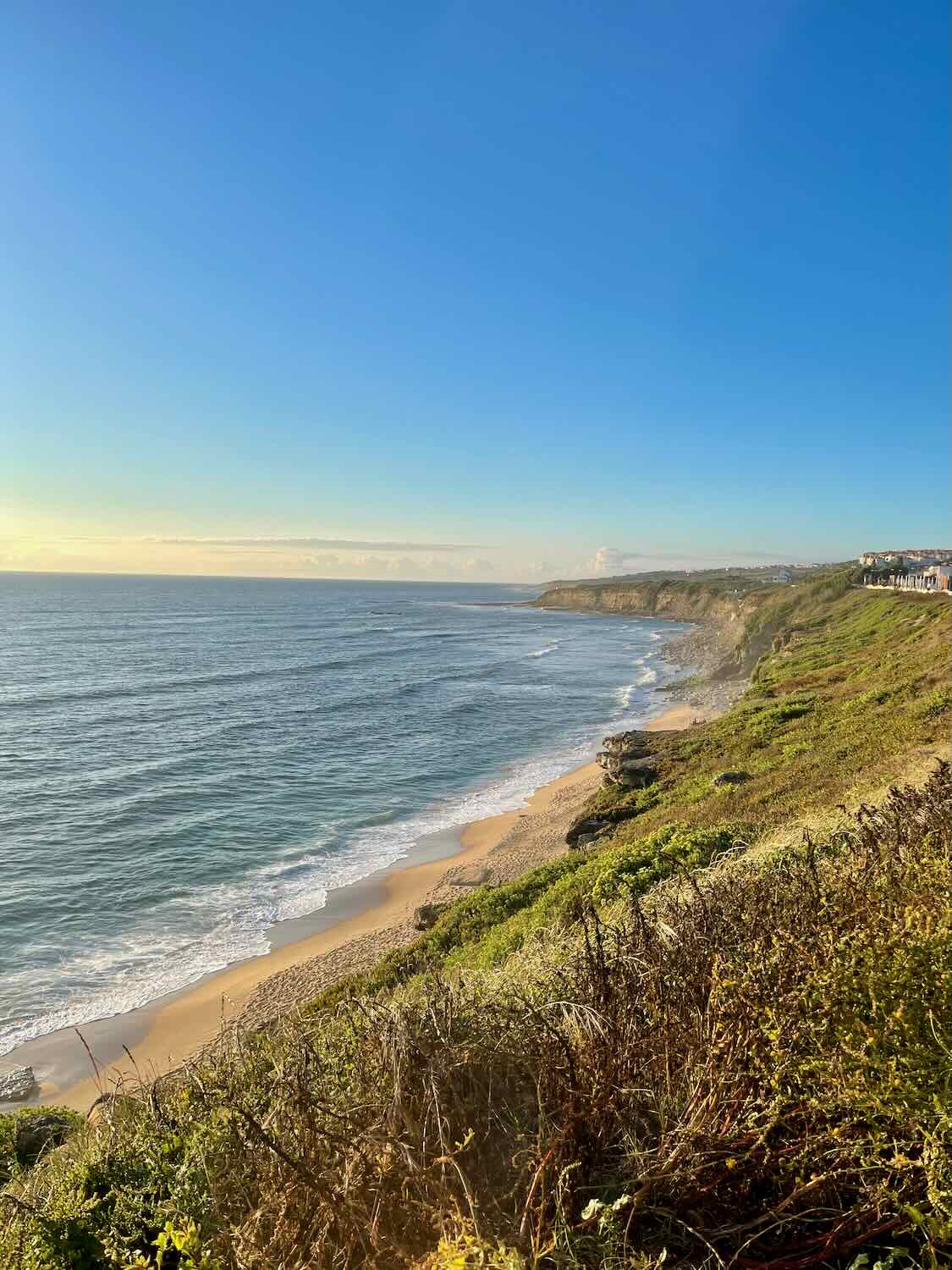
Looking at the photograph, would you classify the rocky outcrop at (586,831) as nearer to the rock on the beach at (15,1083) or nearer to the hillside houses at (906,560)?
the rock on the beach at (15,1083)

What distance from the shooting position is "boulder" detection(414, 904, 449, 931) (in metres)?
16.3

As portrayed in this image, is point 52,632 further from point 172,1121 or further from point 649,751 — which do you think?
point 172,1121

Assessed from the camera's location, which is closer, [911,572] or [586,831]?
A: [586,831]

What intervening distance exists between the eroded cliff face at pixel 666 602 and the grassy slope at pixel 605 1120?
82.9m

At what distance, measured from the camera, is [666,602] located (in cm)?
14225

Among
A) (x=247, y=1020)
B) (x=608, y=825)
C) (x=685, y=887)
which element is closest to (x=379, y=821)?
(x=608, y=825)

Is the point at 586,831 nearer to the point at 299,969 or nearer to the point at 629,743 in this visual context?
the point at 299,969

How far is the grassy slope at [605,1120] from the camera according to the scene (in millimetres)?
2883

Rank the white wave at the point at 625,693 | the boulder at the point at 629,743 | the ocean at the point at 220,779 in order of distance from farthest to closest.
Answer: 1. the white wave at the point at 625,693
2. the boulder at the point at 629,743
3. the ocean at the point at 220,779

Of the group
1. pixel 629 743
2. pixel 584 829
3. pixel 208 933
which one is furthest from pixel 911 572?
pixel 208 933

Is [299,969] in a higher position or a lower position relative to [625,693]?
lower

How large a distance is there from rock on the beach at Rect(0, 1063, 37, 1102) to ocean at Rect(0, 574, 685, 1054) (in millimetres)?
811

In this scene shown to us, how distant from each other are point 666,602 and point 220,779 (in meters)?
125

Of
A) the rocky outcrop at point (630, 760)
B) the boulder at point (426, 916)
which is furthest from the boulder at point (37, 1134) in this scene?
the rocky outcrop at point (630, 760)
